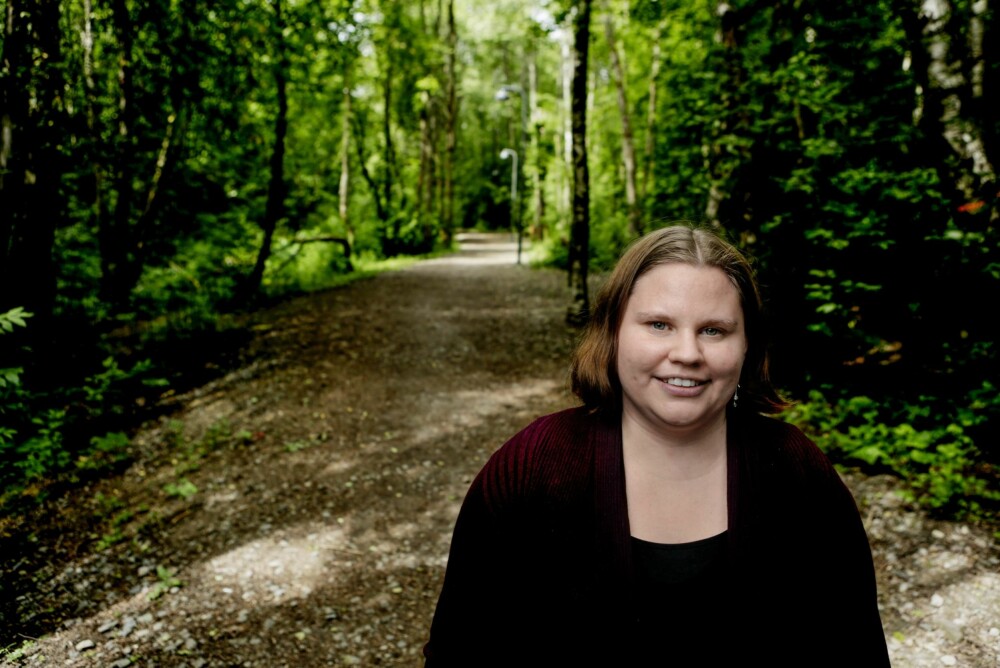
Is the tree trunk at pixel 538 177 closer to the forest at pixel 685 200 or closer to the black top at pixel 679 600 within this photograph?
the forest at pixel 685 200

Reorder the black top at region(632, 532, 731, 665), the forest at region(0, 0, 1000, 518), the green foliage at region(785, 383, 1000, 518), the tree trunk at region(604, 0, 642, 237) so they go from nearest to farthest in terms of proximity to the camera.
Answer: the black top at region(632, 532, 731, 665) < the green foliage at region(785, 383, 1000, 518) < the forest at region(0, 0, 1000, 518) < the tree trunk at region(604, 0, 642, 237)

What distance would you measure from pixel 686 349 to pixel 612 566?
1.78 feet

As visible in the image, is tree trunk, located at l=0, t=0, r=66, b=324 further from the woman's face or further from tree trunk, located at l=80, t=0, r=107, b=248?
the woman's face

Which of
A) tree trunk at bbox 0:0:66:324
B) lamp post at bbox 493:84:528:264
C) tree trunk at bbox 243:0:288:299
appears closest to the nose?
tree trunk at bbox 0:0:66:324

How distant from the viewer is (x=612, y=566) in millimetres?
1385

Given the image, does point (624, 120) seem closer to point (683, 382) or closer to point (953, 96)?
point (953, 96)

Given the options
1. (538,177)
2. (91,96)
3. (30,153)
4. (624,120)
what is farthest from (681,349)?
(538,177)

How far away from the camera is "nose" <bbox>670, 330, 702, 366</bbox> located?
143cm

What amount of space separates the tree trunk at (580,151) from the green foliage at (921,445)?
439cm

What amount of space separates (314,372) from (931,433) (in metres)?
6.44

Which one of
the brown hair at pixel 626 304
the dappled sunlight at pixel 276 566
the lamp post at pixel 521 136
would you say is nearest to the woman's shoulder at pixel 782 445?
the brown hair at pixel 626 304

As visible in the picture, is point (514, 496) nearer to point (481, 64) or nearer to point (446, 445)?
point (446, 445)

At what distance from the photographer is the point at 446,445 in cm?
600

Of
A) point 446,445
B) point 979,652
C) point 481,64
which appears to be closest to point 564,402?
point 446,445
